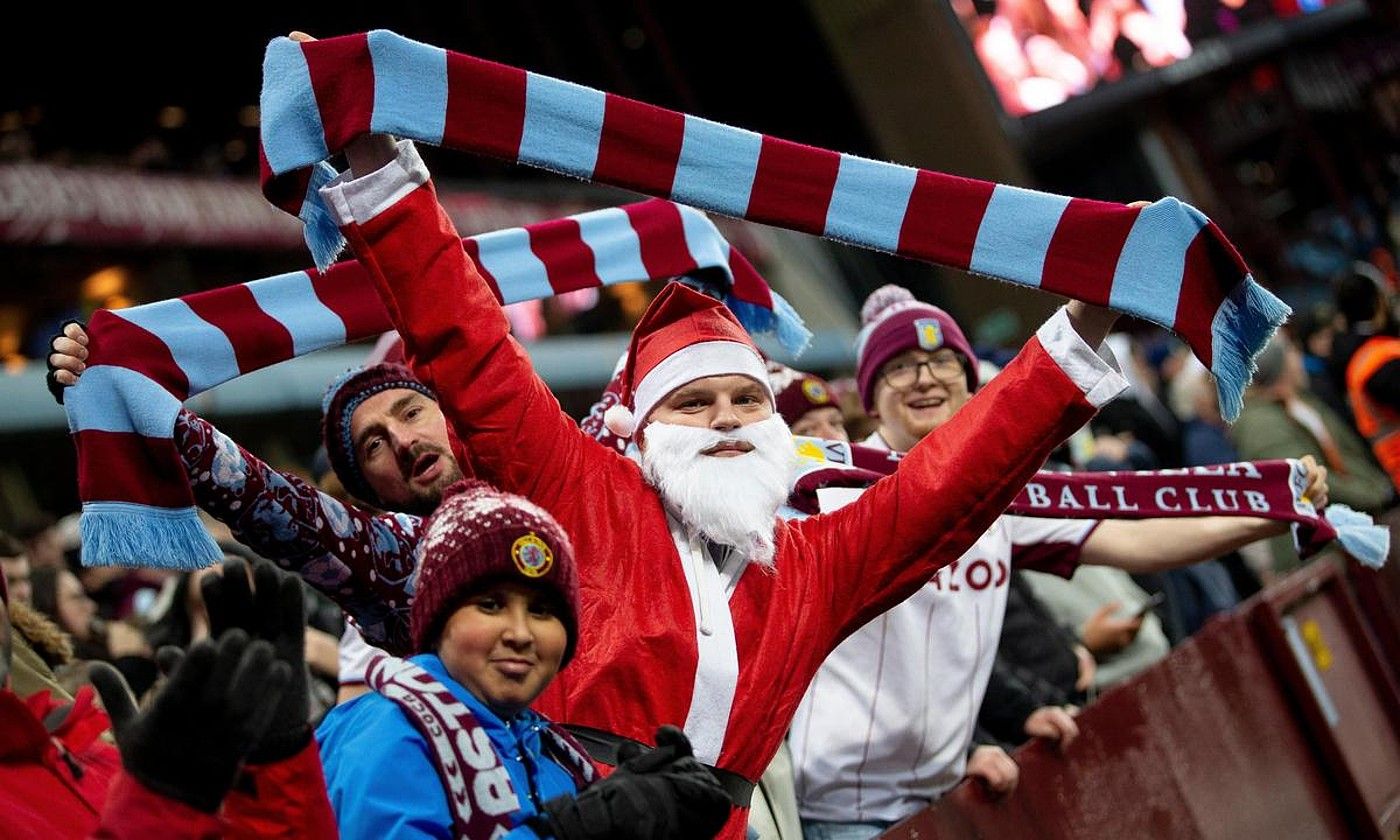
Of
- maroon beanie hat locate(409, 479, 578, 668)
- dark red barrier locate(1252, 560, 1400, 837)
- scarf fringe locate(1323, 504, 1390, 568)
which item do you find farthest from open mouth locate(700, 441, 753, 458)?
dark red barrier locate(1252, 560, 1400, 837)

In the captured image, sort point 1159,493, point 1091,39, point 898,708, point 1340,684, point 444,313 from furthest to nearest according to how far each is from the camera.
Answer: point 1091,39
point 1340,684
point 1159,493
point 898,708
point 444,313

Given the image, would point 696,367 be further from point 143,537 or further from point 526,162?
point 143,537

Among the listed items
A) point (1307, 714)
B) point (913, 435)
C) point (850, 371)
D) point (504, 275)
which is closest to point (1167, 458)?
point (1307, 714)

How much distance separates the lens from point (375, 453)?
323 cm

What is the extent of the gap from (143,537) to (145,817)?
3.34 feet

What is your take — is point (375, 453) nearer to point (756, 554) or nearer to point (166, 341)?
point (166, 341)

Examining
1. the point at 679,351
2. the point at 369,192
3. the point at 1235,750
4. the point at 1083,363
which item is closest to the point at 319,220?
the point at 369,192

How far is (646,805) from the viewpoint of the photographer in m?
1.89

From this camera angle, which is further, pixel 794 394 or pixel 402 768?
pixel 794 394

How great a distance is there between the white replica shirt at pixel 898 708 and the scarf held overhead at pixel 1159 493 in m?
0.28

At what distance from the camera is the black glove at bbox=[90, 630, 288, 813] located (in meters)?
1.66

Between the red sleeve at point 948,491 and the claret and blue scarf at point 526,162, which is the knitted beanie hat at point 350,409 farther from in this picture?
the red sleeve at point 948,491

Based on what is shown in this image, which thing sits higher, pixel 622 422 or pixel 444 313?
pixel 444 313

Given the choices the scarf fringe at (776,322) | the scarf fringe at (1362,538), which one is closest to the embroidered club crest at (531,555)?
the scarf fringe at (776,322)
